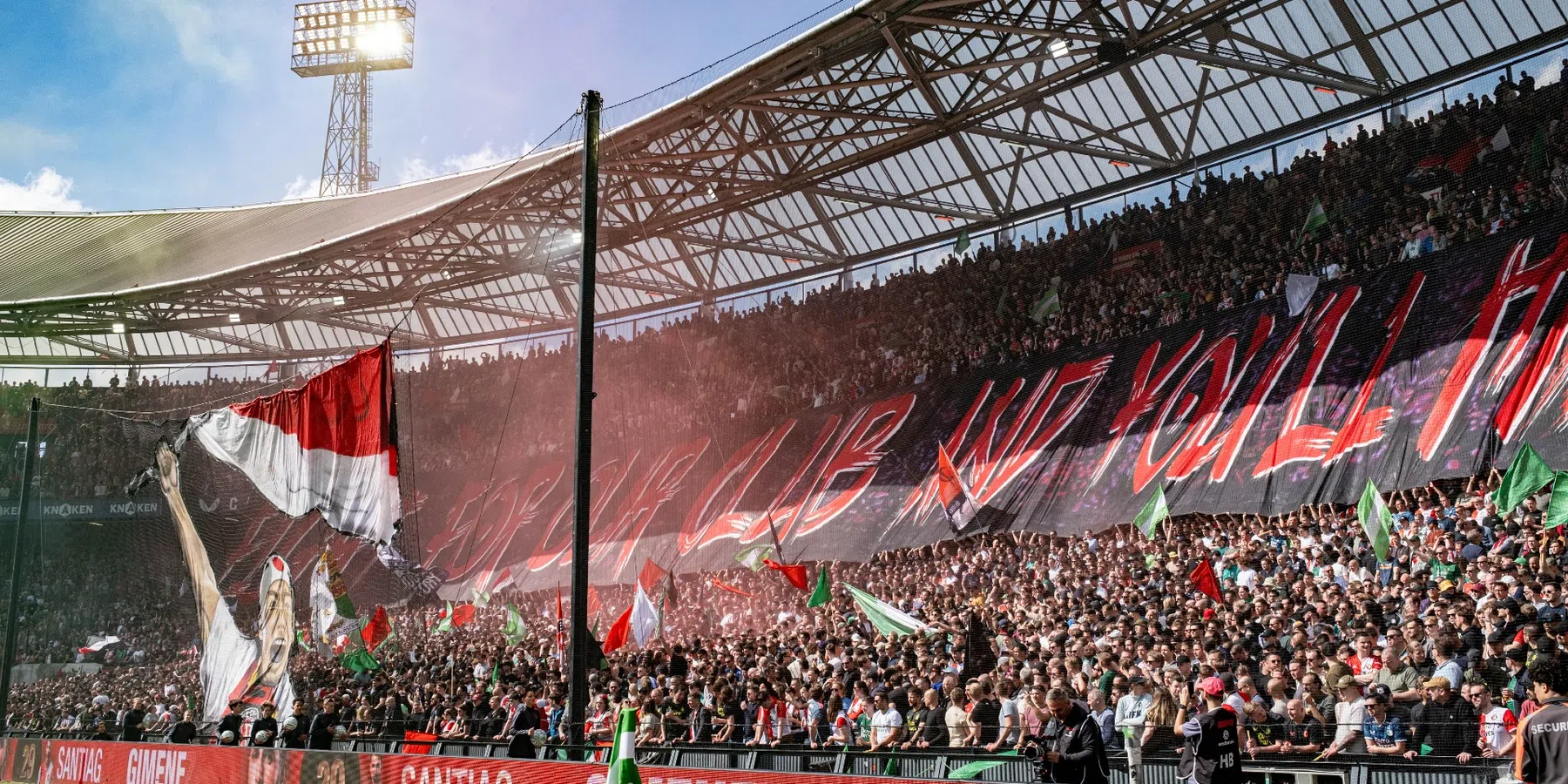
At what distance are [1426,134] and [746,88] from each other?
1298cm

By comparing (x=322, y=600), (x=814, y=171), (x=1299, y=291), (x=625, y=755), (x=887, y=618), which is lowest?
(x=625, y=755)

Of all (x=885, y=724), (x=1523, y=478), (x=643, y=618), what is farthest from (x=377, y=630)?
(x=1523, y=478)

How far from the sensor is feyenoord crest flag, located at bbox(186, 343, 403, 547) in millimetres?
15258

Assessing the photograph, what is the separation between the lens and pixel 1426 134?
23062 mm

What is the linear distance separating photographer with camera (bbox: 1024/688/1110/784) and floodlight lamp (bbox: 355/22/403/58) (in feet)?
201

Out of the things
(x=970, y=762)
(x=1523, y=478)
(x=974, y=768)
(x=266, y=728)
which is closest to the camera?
(x=974, y=768)

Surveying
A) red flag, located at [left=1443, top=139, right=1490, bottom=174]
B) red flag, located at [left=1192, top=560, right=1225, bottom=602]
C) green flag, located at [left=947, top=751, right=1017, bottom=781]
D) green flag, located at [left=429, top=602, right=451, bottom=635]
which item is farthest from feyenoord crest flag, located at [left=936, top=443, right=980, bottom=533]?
green flag, located at [left=947, top=751, right=1017, bottom=781]

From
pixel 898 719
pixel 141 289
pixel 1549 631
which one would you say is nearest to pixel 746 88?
pixel 898 719

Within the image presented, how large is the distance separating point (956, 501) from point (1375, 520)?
388 inches

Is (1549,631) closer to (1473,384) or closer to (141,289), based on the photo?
(1473,384)

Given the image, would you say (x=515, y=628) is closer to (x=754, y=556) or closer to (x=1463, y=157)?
(x=754, y=556)

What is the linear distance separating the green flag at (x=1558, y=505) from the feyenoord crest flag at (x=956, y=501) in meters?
11.3

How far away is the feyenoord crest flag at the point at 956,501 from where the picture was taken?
24.8 metres

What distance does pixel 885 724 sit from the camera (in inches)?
519
